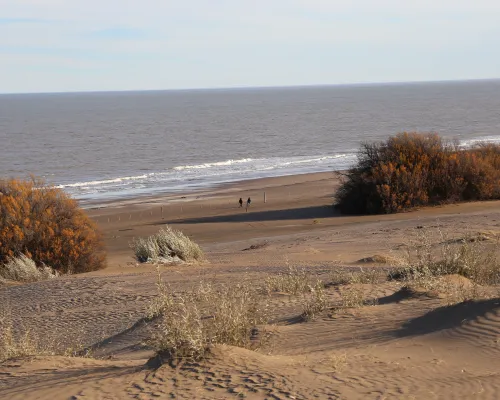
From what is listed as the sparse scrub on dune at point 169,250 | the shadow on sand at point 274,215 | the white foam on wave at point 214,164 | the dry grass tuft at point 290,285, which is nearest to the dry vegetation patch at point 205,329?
the dry grass tuft at point 290,285

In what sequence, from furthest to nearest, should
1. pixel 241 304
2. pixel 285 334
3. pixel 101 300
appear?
pixel 101 300 → pixel 285 334 → pixel 241 304

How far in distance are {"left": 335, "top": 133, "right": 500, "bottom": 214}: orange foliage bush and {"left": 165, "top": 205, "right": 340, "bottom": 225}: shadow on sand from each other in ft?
2.80

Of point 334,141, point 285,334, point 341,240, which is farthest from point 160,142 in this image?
point 285,334

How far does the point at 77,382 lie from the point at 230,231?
19.2 metres

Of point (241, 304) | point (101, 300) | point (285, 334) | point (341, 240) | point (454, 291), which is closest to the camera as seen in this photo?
point (241, 304)

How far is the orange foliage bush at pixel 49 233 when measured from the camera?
57.0ft

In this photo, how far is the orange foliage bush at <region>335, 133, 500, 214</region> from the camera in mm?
27234

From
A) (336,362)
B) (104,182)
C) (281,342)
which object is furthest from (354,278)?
(104,182)

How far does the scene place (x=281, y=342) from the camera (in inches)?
324

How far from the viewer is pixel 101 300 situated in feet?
42.9

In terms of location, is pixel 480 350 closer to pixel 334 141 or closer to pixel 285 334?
pixel 285 334

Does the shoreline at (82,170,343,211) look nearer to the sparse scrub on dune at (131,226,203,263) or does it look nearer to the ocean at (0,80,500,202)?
the ocean at (0,80,500,202)

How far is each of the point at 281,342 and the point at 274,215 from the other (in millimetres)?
21288

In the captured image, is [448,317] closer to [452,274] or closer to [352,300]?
[352,300]
